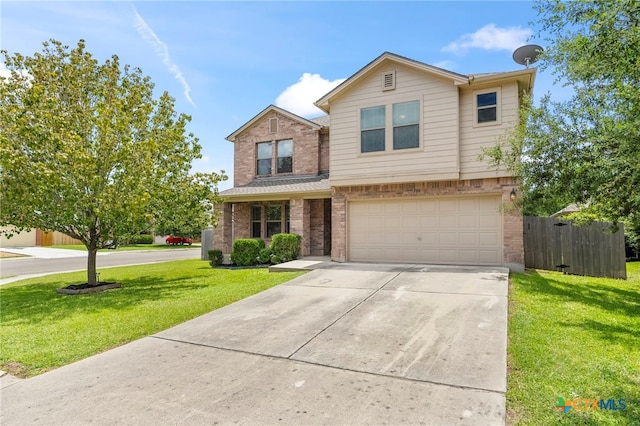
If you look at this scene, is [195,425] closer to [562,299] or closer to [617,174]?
[617,174]

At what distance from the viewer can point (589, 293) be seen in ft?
26.8

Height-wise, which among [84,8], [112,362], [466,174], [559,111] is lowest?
[112,362]

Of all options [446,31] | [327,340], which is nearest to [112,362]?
[327,340]

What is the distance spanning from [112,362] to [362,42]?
11.1 meters

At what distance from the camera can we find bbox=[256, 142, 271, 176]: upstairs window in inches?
664

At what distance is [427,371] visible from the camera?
12.9 feet

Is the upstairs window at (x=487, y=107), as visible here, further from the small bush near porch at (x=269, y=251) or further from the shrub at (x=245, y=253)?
the shrub at (x=245, y=253)

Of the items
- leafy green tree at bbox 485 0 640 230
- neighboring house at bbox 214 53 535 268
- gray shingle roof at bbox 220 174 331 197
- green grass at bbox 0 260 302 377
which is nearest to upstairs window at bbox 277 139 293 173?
gray shingle roof at bbox 220 174 331 197

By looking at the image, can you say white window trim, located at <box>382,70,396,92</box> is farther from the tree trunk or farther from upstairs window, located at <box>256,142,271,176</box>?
the tree trunk

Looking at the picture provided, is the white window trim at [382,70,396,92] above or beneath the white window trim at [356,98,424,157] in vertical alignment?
above

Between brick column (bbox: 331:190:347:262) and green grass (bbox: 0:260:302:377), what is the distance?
2.55m

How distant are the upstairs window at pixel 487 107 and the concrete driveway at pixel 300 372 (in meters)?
6.09

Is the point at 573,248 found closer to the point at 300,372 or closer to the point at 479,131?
the point at 479,131

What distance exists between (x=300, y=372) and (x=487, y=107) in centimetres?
987
